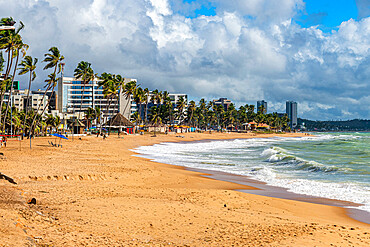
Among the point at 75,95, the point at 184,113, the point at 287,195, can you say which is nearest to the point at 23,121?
the point at 287,195

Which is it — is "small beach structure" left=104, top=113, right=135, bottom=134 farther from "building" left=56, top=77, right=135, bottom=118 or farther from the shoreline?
the shoreline

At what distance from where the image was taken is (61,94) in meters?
130

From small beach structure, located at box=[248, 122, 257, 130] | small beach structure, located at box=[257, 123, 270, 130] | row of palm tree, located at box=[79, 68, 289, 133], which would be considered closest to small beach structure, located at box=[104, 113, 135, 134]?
row of palm tree, located at box=[79, 68, 289, 133]

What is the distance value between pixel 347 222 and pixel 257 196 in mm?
4245

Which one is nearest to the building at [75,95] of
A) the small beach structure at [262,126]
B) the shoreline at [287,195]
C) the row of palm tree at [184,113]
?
the row of palm tree at [184,113]

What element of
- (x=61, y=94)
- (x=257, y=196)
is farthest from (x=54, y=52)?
(x=61, y=94)

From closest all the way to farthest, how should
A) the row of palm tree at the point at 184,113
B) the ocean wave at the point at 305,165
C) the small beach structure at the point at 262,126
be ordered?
1. the ocean wave at the point at 305,165
2. the row of palm tree at the point at 184,113
3. the small beach structure at the point at 262,126

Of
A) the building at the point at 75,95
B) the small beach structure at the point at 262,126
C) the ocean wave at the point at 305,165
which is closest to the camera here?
the ocean wave at the point at 305,165

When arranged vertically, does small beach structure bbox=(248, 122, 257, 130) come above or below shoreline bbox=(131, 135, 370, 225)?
above

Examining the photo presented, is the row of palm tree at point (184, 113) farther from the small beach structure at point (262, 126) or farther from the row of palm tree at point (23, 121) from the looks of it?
the row of palm tree at point (23, 121)

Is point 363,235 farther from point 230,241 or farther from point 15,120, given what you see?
point 15,120

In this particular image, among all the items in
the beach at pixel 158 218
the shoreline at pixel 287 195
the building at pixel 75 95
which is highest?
the building at pixel 75 95

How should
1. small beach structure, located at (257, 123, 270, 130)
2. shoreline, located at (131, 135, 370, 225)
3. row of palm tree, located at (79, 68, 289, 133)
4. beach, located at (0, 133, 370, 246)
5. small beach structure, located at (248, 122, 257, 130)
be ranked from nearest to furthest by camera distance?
beach, located at (0, 133, 370, 246)
shoreline, located at (131, 135, 370, 225)
row of palm tree, located at (79, 68, 289, 133)
small beach structure, located at (248, 122, 257, 130)
small beach structure, located at (257, 123, 270, 130)

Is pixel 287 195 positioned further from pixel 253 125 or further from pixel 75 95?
pixel 253 125
